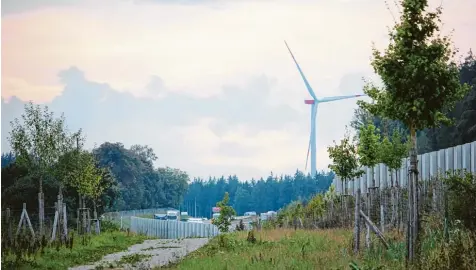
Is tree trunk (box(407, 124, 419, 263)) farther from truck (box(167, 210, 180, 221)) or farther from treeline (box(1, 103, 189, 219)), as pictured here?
truck (box(167, 210, 180, 221))

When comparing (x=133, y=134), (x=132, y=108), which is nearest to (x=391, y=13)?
(x=132, y=108)

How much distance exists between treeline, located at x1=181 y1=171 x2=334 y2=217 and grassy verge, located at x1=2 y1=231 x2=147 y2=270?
339 centimetres

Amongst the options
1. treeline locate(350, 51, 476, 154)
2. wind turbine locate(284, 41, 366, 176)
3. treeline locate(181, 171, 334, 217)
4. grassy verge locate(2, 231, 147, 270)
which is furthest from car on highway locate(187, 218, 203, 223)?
treeline locate(350, 51, 476, 154)

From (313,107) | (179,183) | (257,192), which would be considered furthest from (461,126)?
(179,183)

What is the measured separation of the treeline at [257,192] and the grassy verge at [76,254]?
339cm

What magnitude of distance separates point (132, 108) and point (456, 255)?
1296 centimetres

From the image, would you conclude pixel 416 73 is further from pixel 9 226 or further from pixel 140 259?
pixel 9 226

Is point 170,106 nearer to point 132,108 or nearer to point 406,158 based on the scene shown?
point 132,108

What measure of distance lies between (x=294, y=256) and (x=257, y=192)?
12.1m

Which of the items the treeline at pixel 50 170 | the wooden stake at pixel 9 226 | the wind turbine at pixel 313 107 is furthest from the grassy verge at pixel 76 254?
the wind turbine at pixel 313 107

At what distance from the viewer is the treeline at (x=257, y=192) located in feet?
63.3

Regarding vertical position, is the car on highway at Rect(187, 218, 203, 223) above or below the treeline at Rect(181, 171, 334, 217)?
below

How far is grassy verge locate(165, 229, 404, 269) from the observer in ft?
23.6

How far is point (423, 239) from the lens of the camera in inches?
299
